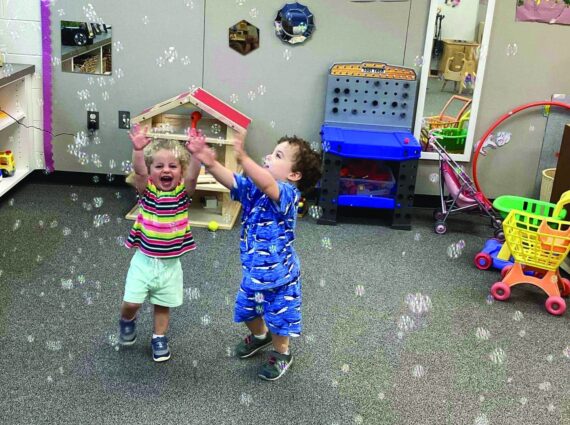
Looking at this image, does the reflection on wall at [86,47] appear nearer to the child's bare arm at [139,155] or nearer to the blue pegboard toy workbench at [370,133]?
the blue pegboard toy workbench at [370,133]

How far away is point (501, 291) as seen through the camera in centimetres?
318

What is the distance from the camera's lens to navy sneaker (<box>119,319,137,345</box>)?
99.7 inches

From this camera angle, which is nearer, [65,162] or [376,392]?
[376,392]

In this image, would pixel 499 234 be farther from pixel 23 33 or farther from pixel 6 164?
pixel 23 33

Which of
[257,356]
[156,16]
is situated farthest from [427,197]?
[257,356]

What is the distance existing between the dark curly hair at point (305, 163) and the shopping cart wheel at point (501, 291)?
1361 millimetres

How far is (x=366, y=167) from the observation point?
429 cm

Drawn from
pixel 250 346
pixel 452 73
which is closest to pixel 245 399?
pixel 250 346

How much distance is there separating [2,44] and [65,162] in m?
0.82

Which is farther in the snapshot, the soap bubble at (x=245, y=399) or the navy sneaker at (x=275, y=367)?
the navy sneaker at (x=275, y=367)

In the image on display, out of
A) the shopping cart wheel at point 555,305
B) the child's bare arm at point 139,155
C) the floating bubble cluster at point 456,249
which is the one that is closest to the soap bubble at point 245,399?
the child's bare arm at point 139,155

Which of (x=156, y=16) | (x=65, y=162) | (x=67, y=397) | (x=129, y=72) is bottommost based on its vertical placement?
(x=67, y=397)

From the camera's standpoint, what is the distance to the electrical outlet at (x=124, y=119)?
14.3ft

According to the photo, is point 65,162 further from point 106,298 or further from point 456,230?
point 456,230
